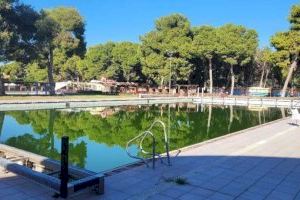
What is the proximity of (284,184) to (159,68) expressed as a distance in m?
37.2

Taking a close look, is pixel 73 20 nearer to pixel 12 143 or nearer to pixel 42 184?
pixel 12 143

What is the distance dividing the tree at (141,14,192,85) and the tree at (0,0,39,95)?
1657 centimetres

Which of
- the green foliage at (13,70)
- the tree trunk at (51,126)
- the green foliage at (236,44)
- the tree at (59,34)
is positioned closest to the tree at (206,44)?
the green foliage at (236,44)

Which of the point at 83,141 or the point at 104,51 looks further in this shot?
the point at 104,51

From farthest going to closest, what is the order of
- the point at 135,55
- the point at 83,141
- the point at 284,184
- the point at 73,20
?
the point at 135,55 < the point at 73,20 < the point at 83,141 < the point at 284,184

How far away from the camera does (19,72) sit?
233 feet

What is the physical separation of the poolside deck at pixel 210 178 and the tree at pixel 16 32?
23621mm

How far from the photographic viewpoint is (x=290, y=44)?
1398 inches

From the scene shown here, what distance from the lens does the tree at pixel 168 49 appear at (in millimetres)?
41500

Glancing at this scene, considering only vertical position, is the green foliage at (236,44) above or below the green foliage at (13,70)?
above

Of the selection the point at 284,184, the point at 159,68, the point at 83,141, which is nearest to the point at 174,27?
the point at 159,68

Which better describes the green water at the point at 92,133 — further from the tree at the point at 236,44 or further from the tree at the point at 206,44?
the tree at the point at 236,44

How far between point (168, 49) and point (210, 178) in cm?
3717

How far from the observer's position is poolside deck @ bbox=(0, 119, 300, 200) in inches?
198
